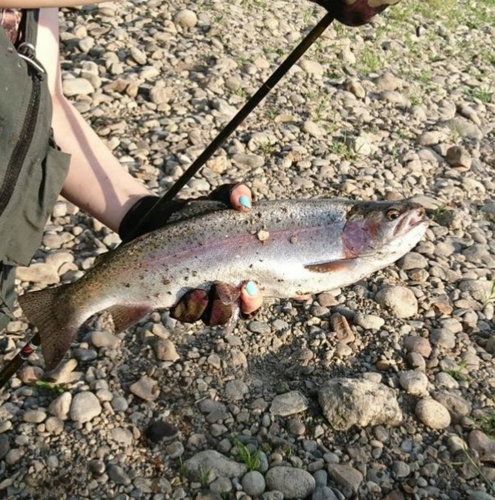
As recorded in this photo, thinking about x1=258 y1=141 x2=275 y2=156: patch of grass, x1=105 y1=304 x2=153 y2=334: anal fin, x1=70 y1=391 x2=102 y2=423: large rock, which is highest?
x1=105 y1=304 x2=153 y2=334: anal fin

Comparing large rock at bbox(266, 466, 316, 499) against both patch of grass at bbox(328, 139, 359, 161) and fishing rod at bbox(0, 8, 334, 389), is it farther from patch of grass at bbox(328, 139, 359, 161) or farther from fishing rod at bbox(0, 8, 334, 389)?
patch of grass at bbox(328, 139, 359, 161)

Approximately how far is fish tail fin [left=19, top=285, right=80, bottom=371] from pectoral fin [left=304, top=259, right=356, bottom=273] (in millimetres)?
999

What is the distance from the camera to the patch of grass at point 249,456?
3.49 metres

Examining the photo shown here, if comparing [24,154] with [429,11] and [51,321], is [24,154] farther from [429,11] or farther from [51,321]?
[429,11]

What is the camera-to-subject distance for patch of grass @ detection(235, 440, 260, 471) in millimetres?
3488

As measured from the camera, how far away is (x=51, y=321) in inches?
126

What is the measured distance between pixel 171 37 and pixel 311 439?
462 centimetres

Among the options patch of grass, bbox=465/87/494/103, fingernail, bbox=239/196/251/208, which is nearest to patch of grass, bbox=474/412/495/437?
fingernail, bbox=239/196/251/208

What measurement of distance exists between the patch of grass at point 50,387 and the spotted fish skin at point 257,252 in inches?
26.2

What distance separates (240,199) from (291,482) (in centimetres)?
130

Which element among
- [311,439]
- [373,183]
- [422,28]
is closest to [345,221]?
[311,439]

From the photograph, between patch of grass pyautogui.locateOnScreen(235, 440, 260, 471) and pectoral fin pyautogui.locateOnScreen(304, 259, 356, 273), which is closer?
pectoral fin pyautogui.locateOnScreen(304, 259, 356, 273)

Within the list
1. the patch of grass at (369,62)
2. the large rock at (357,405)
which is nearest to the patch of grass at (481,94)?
the patch of grass at (369,62)

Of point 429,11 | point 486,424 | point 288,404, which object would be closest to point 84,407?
point 288,404
